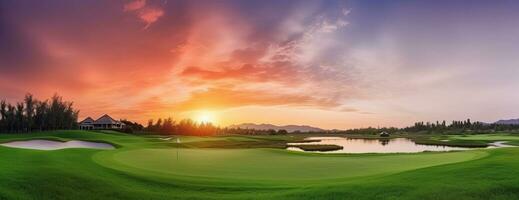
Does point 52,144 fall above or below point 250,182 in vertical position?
above

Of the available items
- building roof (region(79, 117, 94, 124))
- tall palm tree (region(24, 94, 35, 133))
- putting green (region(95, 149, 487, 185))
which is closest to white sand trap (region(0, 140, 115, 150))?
putting green (region(95, 149, 487, 185))

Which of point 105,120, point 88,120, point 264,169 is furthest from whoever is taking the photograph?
point 88,120

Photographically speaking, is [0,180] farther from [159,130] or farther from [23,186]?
[159,130]

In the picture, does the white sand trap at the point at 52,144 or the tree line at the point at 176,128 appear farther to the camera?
the tree line at the point at 176,128

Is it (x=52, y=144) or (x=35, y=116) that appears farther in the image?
(x=35, y=116)

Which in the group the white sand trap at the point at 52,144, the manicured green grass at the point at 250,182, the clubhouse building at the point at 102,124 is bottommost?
the manicured green grass at the point at 250,182

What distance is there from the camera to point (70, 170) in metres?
17.2

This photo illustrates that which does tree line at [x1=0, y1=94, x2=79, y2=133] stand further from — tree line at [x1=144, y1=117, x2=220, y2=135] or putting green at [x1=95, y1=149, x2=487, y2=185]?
putting green at [x1=95, y1=149, x2=487, y2=185]

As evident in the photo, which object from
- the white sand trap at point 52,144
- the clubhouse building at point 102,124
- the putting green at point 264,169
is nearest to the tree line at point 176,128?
the clubhouse building at point 102,124

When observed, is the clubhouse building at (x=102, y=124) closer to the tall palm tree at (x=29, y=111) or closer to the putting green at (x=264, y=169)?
the tall palm tree at (x=29, y=111)

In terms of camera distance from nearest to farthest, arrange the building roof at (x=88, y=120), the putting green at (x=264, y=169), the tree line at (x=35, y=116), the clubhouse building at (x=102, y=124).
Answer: the putting green at (x=264, y=169) < the tree line at (x=35, y=116) < the clubhouse building at (x=102, y=124) < the building roof at (x=88, y=120)

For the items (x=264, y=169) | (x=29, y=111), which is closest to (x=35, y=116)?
(x=29, y=111)

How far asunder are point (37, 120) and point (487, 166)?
9674cm

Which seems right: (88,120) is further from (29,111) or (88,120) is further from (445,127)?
(445,127)
